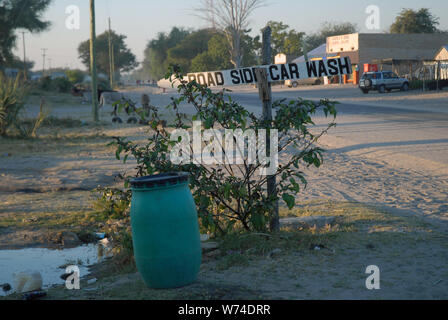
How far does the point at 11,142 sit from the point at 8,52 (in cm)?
3727

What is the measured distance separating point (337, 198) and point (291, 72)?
2.89 metres

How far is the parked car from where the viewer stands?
37.3 m

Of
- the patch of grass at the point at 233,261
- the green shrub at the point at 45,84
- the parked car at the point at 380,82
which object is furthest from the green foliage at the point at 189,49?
the patch of grass at the point at 233,261

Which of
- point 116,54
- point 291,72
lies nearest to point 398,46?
point 291,72

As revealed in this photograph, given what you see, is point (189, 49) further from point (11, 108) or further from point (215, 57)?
point (11, 108)

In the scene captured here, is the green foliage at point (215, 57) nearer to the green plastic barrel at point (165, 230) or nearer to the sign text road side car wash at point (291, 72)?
the sign text road side car wash at point (291, 72)

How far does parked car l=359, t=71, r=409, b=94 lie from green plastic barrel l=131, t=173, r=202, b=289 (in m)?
34.9

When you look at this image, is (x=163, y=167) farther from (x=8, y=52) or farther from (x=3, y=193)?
(x=8, y=52)

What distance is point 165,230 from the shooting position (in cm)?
416

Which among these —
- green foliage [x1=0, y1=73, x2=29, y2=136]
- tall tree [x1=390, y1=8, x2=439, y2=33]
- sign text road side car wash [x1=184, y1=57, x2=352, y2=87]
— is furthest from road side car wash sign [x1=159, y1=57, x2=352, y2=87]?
tall tree [x1=390, y1=8, x2=439, y2=33]

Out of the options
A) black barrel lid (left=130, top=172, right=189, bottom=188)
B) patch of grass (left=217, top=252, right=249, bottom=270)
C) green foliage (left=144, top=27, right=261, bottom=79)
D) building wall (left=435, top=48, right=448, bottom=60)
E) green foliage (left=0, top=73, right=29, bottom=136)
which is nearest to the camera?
black barrel lid (left=130, top=172, right=189, bottom=188)

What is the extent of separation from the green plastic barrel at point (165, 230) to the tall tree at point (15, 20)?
48571 mm

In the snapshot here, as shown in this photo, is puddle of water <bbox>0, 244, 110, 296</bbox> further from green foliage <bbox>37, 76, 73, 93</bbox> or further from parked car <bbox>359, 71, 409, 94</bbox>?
green foliage <bbox>37, 76, 73, 93</bbox>

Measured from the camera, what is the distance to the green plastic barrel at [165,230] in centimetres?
416
